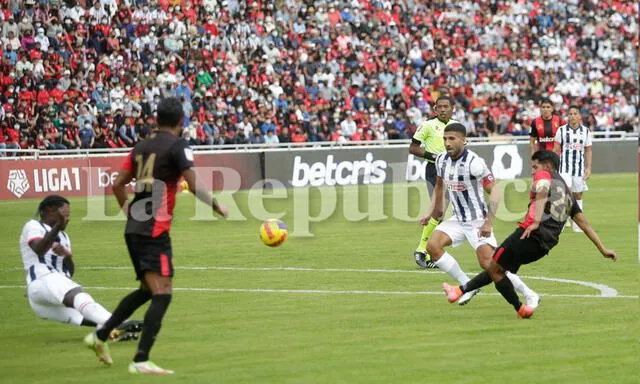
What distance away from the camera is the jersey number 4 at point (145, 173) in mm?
9758

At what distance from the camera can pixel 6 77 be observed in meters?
33.7

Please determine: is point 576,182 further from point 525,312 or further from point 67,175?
point 67,175

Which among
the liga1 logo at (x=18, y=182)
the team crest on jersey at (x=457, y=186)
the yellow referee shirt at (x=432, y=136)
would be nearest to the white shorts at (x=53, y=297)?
the team crest on jersey at (x=457, y=186)

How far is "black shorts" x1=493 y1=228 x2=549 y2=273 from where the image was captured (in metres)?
12.4

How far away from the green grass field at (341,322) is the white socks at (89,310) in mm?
308

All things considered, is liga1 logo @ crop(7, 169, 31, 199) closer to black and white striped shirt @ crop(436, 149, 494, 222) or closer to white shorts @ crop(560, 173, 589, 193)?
white shorts @ crop(560, 173, 589, 193)

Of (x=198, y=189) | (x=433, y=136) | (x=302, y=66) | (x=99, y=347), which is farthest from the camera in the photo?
(x=302, y=66)

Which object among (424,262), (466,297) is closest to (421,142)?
(424,262)

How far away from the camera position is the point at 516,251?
1243 cm

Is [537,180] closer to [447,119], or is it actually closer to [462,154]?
[462,154]

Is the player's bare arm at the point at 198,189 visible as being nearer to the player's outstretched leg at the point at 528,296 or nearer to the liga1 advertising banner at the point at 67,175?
the player's outstretched leg at the point at 528,296

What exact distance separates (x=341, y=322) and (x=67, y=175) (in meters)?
20.2

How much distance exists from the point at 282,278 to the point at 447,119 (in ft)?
11.9

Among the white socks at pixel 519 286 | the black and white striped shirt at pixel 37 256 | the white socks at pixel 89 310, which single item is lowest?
the white socks at pixel 519 286
